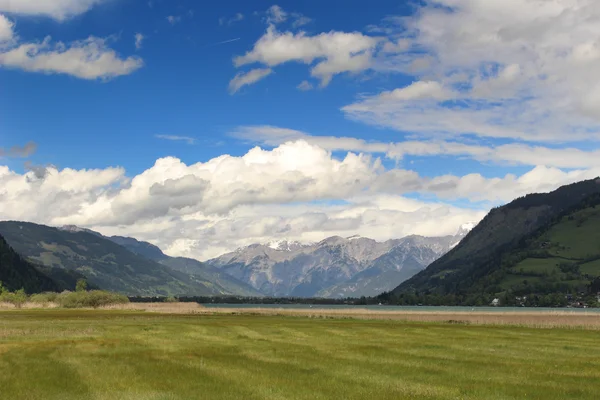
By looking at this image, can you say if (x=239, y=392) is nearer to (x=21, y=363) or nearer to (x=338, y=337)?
(x=21, y=363)

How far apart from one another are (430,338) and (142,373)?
43.6 m

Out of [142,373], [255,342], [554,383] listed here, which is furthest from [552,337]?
[142,373]

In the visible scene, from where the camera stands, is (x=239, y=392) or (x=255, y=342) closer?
(x=239, y=392)

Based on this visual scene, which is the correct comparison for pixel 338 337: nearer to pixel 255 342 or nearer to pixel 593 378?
pixel 255 342

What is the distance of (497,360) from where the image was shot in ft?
167

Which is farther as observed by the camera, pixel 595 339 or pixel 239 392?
pixel 595 339

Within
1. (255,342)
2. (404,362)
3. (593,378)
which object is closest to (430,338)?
(255,342)

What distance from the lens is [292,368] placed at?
45125 millimetres

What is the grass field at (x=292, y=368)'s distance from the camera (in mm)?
34625

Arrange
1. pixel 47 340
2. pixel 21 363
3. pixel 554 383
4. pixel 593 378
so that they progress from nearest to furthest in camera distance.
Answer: pixel 554 383, pixel 593 378, pixel 21 363, pixel 47 340

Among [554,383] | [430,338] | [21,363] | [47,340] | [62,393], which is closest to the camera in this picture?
[62,393]

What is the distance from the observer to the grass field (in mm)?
34625

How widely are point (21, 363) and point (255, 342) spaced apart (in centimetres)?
2643

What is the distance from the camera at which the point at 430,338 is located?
76.1m
